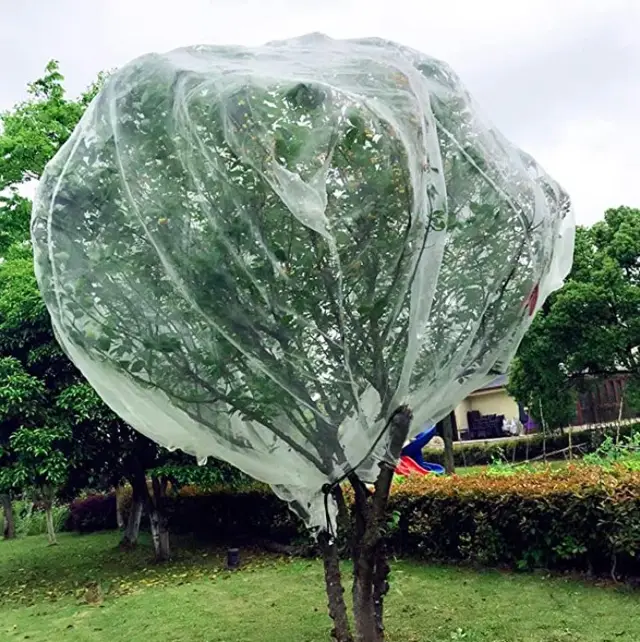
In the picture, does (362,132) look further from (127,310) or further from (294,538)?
(294,538)

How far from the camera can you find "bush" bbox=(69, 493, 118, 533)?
14211 mm

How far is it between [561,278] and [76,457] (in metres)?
6.47

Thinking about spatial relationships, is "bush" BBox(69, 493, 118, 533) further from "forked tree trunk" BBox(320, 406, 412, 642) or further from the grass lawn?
"forked tree trunk" BBox(320, 406, 412, 642)

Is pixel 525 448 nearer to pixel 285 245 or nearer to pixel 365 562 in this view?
pixel 365 562

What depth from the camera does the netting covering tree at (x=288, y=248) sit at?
3203 millimetres

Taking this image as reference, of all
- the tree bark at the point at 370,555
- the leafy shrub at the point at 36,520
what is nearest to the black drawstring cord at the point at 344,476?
the tree bark at the point at 370,555

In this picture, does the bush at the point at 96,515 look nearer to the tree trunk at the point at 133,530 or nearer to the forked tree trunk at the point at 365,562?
the tree trunk at the point at 133,530

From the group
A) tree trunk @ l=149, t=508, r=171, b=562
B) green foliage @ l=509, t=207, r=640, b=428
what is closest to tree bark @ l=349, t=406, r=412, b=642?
tree trunk @ l=149, t=508, r=171, b=562

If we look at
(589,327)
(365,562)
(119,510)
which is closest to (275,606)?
(365,562)

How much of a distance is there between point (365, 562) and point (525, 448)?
17.5m

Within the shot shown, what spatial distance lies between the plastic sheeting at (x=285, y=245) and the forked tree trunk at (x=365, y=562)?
0.26m

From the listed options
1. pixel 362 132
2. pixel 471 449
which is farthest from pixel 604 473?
pixel 471 449

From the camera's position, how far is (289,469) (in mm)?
3717

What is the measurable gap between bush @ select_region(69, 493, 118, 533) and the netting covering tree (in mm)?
11542
